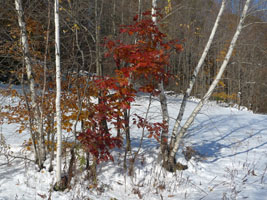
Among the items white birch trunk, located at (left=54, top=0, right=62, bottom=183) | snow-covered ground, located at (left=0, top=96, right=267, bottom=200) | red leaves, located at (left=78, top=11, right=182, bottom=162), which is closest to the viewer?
white birch trunk, located at (left=54, top=0, right=62, bottom=183)

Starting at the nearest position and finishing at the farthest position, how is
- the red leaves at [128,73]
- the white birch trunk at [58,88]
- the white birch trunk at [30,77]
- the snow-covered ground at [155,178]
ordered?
the white birch trunk at [58,88] < the red leaves at [128,73] < the snow-covered ground at [155,178] < the white birch trunk at [30,77]

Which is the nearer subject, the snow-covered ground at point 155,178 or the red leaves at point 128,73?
the red leaves at point 128,73

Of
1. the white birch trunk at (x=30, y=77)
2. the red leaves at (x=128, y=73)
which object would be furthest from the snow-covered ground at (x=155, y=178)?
the red leaves at (x=128, y=73)

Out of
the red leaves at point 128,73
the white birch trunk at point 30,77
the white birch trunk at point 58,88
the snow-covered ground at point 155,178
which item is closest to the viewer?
the white birch trunk at point 58,88

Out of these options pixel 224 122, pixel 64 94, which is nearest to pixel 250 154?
pixel 224 122

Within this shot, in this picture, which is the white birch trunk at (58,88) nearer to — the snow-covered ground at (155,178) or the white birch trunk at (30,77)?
the snow-covered ground at (155,178)

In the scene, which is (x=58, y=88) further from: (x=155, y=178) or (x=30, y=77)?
(x=155, y=178)

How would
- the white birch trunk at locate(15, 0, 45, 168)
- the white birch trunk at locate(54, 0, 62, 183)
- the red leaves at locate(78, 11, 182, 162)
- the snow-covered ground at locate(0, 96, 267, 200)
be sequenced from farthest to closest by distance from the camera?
1. the white birch trunk at locate(15, 0, 45, 168)
2. the snow-covered ground at locate(0, 96, 267, 200)
3. the red leaves at locate(78, 11, 182, 162)
4. the white birch trunk at locate(54, 0, 62, 183)

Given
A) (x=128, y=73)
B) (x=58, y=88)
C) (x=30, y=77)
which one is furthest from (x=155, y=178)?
(x=30, y=77)

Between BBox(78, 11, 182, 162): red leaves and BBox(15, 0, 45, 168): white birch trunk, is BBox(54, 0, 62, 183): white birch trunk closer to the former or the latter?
BBox(78, 11, 182, 162): red leaves

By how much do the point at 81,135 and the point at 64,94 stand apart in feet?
2.76

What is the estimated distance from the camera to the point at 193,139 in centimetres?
661

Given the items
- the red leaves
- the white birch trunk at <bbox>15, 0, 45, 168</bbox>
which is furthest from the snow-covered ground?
the red leaves

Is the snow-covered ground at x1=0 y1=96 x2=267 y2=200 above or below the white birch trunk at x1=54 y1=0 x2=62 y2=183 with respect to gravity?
below
